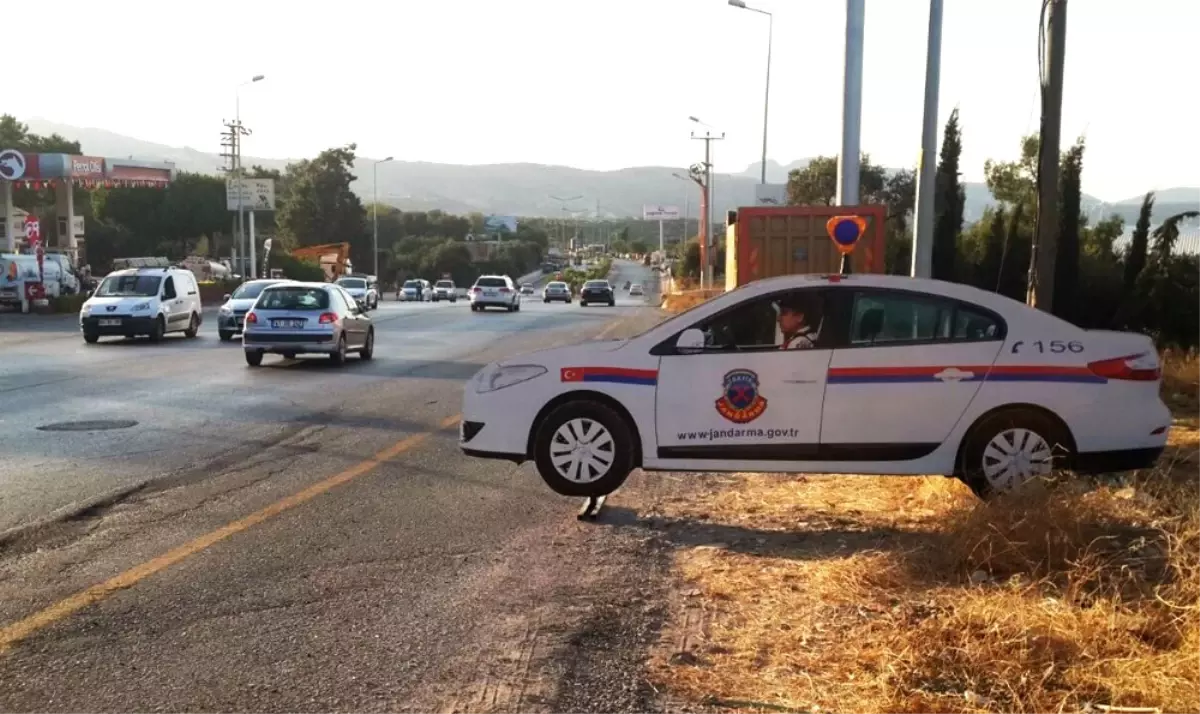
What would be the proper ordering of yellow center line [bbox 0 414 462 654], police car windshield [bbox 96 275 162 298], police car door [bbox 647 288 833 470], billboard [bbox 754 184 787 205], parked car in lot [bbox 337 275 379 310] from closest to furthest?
yellow center line [bbox 0 414 462 654]
police car door [bbox 647 288 833 470]
police car windshield [bbox 96 275 162 298]
parked car in lot [bbox 337 275 379 310]
billboard [bbox 754 184 787 205]

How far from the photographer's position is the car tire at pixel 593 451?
7.88 metres

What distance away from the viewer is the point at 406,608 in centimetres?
584

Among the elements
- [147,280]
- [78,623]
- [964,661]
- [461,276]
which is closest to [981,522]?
[964,661]

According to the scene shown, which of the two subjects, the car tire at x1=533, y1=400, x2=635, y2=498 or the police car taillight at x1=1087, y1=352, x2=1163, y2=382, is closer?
the police car taillight at x1=1087, y1=352, x2=1163, y2=382

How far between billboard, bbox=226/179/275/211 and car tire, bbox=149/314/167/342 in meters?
41.8

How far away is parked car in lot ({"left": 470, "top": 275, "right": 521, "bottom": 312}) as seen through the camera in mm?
44875

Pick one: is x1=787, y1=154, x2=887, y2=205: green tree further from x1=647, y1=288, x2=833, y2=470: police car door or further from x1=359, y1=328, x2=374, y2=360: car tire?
x1=647, y1=288, x2=833, y2=470: police car door

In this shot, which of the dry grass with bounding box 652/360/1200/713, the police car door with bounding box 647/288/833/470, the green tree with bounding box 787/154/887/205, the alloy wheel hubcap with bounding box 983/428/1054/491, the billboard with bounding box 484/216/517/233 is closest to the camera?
the dry grass with bounding box 652/360/1200/713

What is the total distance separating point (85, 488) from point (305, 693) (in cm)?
493

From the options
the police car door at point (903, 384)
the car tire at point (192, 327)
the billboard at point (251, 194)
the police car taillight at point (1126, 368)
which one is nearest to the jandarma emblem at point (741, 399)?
the police car door at point (903, 384)

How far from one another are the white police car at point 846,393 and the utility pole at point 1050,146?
A: 340 cm

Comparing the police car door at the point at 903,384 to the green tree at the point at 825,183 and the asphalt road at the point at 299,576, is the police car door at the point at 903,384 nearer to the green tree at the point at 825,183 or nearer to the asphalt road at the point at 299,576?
the asphalt road at the point at 299,576

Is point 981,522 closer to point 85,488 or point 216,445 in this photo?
point 85,488

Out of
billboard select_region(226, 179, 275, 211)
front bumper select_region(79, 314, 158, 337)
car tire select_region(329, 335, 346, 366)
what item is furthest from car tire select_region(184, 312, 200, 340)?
billboard select_region(226, 179, 275, 211)
